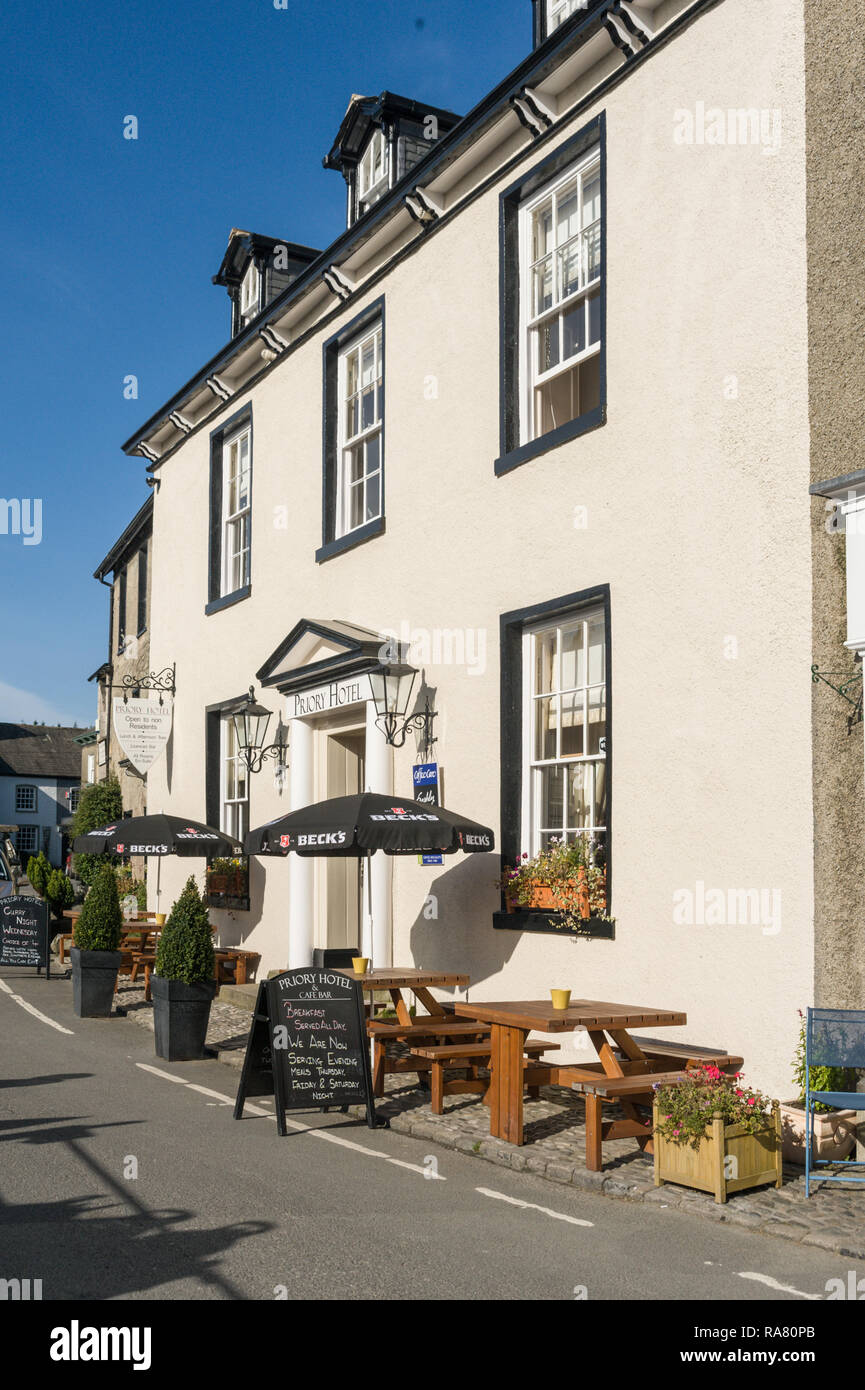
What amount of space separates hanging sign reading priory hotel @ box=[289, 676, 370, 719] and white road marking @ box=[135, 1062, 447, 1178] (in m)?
3.99

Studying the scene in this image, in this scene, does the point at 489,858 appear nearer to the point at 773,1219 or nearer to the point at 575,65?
the point at 773,1219

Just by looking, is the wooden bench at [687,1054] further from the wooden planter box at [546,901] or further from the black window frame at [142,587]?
the black window frame at [142,587]

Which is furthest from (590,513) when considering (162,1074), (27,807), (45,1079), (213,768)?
(27,807)

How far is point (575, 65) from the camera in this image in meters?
10.2

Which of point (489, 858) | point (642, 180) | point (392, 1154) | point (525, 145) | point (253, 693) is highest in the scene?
point (525, 145)

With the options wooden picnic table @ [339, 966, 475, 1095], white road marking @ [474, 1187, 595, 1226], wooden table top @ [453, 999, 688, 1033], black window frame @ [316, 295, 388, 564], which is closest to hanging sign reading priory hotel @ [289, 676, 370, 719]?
black window frame @ [316, 295, 388, 564]

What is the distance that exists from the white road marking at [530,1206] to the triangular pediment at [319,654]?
6.40m

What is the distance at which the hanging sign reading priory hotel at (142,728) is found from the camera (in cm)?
1889

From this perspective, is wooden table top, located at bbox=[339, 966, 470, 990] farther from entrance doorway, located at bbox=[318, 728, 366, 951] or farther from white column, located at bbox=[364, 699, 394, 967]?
entrance doorway, located at bbox=[318, 728, 366, 951]

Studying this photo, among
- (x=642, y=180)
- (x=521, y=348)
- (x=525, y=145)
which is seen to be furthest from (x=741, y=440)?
(x=525, y=145)

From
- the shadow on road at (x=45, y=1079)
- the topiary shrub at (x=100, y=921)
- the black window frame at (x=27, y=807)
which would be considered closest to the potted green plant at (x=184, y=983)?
the shadow on road at (x=45, y=1079)

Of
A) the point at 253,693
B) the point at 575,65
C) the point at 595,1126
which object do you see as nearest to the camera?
the point at 595,1126

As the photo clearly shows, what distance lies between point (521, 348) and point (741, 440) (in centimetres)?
320
